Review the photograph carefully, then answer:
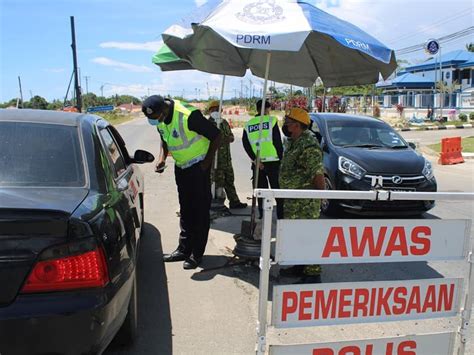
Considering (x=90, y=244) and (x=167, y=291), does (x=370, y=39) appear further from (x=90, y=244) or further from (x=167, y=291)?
(x=90, y=244)

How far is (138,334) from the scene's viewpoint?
350cm

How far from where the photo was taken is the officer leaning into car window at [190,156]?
4723mm

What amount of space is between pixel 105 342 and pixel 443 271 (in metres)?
3.89

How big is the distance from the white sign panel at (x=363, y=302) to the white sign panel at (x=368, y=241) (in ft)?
0.51

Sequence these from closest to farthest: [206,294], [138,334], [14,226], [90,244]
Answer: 1. [14,226]
2. [90,244]
3. [138,334]
4. [206,294]

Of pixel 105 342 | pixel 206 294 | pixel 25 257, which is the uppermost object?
pixel 25 257

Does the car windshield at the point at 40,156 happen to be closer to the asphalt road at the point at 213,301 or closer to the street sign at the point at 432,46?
the asphalt road at the point at 213,301

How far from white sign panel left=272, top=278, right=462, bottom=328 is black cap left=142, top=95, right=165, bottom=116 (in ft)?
8.91

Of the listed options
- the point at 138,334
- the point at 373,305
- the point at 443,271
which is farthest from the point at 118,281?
the point at 443,271

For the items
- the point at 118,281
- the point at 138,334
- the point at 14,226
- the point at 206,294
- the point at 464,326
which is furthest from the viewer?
the point at 206,294

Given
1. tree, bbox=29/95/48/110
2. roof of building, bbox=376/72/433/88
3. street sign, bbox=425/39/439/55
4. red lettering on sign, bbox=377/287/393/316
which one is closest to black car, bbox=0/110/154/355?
red lettering on sign, bbox=377/287/393/316

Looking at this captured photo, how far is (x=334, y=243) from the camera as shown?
8.26 feet

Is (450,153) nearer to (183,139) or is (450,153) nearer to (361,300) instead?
(183,139)

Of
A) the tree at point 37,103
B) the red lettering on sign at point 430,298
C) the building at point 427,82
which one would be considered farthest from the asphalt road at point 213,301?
the building at point 427,82
